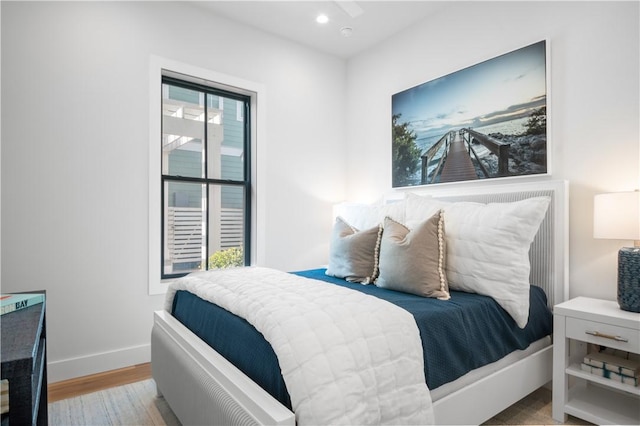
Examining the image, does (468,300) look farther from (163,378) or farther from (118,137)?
(118,137)

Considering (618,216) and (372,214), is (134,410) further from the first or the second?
(618,216)

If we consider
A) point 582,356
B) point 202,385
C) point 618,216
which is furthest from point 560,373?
point 202,385

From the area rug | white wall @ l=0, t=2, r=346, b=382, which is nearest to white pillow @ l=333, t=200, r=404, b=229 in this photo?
the area rug

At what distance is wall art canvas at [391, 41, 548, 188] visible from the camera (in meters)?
2.33

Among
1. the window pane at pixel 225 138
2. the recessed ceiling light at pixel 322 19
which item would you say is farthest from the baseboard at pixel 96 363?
the recessed ceiling light at pixel 322 19

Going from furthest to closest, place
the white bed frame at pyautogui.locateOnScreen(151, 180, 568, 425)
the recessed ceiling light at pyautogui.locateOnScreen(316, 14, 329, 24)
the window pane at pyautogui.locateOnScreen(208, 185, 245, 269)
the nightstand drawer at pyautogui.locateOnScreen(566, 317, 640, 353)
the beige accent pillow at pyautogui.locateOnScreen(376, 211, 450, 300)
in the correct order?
the window pane at pyautogui.locateOnScreen(208, 185, 245, 269)
the recessed ceiling light at pyautogui.locateOnScreen(316, 14, 329, 24)
the beige accent pillow at pyautogui.locateOnScreen(376, 211, 450, 300)
the nightstand drawer at pyautogui.locateOnScreen(566, 317, 640, 353)
the white bed frame at pyautogui.locateOnScreen(151, 180, 568, 425)

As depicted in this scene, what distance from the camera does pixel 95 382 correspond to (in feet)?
7.66

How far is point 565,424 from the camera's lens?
1.84m

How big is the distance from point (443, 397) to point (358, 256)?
3.17 ft

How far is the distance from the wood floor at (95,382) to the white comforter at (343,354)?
142 cm

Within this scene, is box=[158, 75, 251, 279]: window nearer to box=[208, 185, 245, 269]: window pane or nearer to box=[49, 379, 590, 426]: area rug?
box=[208, 185, 245, 269]: window pane

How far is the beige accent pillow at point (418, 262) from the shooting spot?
6.02ft

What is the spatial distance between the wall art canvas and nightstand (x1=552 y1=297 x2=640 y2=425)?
2.95 ft

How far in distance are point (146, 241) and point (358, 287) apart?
163 cm
